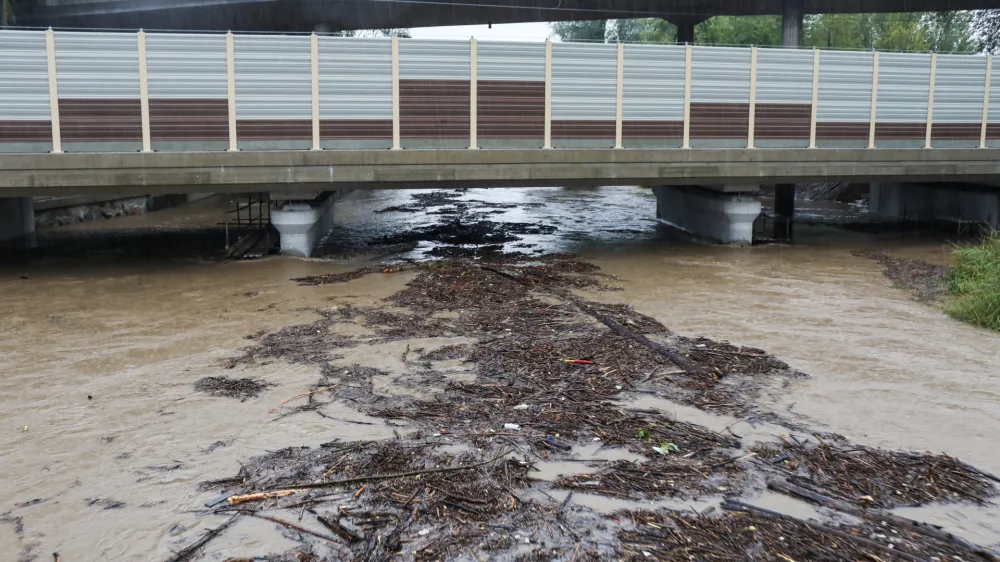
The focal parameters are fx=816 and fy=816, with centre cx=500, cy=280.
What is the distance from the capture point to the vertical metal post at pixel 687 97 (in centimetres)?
1944

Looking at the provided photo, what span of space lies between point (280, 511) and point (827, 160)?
697 inches

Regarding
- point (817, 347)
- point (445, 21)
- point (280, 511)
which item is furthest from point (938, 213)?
point (280, 511)

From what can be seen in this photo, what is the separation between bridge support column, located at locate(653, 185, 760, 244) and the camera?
21.1 metres

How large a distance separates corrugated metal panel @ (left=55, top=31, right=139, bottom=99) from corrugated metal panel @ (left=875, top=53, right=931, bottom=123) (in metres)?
17.6

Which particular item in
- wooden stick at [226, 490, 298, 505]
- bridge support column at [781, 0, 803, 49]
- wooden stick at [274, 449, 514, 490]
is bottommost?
wooden stick at [226, 490, 298, 505]

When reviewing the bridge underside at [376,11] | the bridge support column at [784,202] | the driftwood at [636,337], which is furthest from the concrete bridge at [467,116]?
the bridge underside at [376,11]

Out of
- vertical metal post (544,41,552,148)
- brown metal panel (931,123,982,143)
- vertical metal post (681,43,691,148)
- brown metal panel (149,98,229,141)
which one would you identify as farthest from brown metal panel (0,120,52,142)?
brown metal panel (931,123,982,143)

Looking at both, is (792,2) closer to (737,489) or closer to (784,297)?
(784,297)

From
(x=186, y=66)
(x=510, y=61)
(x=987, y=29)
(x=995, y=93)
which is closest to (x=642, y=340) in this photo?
(x=510, y=61)

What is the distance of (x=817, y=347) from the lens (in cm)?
1134

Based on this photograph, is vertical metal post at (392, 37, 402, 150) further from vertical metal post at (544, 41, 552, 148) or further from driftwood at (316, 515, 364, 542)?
driftwood at (316, 515, 364, 542)

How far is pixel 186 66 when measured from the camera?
17078 millimetres

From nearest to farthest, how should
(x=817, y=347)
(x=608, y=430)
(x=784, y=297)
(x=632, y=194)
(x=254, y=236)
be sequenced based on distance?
(x=608, y=430), (x=817, y=347), (x=784, y=297), (x=254, y=236), (x=632, y=194)

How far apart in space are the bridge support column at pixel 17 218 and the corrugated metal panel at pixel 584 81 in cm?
1474
